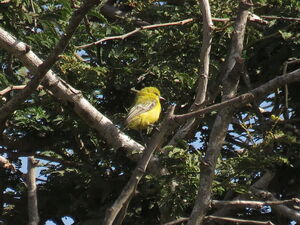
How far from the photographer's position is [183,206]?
18.9 feet

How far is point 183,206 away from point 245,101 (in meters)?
1.86

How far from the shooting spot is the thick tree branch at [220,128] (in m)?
4.54

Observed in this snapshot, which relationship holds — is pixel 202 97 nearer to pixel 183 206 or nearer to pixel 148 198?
pixel 183 206

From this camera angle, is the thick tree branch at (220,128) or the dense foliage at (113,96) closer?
the thick tree branch at (220,128)

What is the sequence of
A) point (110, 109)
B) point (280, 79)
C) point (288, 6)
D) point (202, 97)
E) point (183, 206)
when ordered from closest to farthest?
point (280, 79) < point (202, 97) < point (183, 206) < point (288, 6) < point (110, 109)

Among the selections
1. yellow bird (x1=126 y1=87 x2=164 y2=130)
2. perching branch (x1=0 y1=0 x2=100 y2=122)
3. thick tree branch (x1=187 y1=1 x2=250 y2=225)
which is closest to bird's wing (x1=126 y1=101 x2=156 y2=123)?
yellow bird (x1=126 y1=87 x2=164 y2=130)

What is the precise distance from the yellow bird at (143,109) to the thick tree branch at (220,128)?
178 cm

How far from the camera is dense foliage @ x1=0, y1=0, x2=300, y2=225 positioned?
653cm

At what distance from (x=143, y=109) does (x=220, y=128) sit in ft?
8.70

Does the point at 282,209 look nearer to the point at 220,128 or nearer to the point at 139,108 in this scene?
the point at 220,128

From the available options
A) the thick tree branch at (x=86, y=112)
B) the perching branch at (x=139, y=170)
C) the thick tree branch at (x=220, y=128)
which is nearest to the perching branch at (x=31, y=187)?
the perching branch at (x=139, y=170)

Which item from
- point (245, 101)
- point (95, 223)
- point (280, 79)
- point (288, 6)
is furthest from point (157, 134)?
point (288, 6)

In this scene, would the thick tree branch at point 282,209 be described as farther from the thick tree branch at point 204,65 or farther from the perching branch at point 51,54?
the perching branch at point 51,54

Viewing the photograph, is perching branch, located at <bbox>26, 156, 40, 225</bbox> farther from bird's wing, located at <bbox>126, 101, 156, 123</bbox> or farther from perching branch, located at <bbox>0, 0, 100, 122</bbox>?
bird's wing, located at <bbox>126, 101, 156, 123</bbox>
